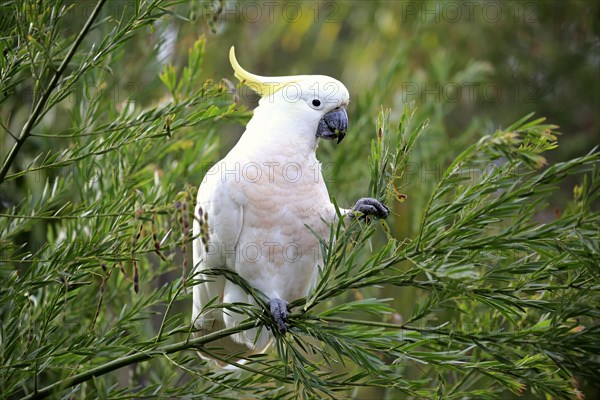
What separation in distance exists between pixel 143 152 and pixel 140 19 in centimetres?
43

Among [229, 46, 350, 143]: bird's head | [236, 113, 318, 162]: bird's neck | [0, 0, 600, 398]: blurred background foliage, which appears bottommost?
[0, 0, 600, 398]: blurred background foliage

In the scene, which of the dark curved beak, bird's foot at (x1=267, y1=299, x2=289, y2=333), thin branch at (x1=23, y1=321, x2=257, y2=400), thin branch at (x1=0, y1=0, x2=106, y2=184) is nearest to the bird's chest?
the dark curved beak

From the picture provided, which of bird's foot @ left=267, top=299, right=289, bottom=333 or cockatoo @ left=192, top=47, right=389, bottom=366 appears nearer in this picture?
bird's foot @ left=267, top=299, right=289, bottom=333

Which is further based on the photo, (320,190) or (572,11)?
(572,11)

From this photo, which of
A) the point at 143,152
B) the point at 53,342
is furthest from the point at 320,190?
the point at 53,342

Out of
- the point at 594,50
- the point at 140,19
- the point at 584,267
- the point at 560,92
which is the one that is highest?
the point at 140,19

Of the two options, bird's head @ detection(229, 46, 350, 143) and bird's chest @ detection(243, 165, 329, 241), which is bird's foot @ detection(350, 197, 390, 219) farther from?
bird's head @ detection(229, 46, 350, 143)

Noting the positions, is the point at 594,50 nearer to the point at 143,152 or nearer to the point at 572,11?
the point at 572,11

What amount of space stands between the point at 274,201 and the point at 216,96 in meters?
0.28

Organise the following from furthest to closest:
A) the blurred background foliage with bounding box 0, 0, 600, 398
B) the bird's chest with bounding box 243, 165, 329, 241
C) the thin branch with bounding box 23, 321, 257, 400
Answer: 1. the bird's chest with bounding box 243, 165, 329, 241
2. the blurred background foliage with bounding box 0, 0, 600, 398
3. the thin branch with bounding box 23, 321, 257, 400

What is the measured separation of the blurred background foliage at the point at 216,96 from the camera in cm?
134

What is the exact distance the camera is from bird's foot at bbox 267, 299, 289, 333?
4.17 ft

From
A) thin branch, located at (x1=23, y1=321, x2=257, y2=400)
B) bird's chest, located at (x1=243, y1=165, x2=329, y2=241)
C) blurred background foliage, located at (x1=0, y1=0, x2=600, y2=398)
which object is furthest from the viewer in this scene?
bird's chest, located at (x1=243, y1=165, x2=329, y2=241)

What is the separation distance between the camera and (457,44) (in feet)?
13.3
